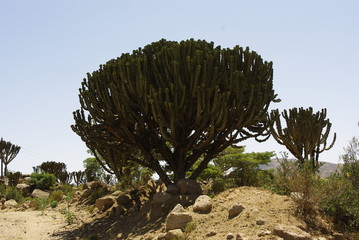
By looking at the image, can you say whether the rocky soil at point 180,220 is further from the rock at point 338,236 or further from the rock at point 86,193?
the rock at point 86,193

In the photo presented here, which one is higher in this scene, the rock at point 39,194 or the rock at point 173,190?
the rock at point 173,190

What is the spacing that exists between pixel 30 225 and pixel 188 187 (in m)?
5.90

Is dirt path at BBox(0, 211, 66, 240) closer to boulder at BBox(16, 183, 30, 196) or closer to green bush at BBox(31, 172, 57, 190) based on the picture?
boulder at BBox(16, 183, 30, 196)

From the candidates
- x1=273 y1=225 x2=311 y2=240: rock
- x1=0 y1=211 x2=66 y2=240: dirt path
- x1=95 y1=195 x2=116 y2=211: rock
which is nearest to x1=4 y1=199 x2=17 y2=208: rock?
x1=0 y1=211 x2=66 y2=240: dirt path

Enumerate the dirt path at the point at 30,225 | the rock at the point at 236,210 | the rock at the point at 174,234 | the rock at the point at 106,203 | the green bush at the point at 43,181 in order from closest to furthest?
the rock at the point at 174,234 → the rock at the point at 236,210 → the dirt path at the point at 30,225 → the rock at the point at 106,203 → the green bush at the point at 43,181

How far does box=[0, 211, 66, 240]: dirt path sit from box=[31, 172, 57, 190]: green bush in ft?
31.2

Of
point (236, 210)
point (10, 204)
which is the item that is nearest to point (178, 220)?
point (236, 210)

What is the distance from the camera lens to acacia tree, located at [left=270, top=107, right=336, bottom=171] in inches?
645

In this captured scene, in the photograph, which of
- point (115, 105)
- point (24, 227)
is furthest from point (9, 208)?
point (115, 105)

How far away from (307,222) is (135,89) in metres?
5.83

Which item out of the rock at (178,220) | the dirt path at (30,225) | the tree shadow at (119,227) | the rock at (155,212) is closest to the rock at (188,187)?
the rock at (155,212)

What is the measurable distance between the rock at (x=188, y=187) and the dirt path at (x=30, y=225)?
14.0ft

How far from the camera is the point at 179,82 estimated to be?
34.3 feet

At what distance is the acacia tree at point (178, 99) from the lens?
10.6m
